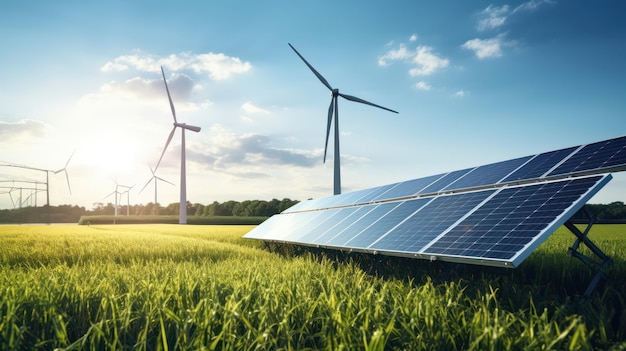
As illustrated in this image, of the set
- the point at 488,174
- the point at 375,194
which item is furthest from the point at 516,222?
the point at 375,194

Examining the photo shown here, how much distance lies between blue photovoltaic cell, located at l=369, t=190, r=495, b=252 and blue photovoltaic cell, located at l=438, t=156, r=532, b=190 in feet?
3.89

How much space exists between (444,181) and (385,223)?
363 centimetres

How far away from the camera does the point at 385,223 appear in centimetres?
1128

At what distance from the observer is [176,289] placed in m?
7.00

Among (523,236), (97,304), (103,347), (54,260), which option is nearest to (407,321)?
(523,236)

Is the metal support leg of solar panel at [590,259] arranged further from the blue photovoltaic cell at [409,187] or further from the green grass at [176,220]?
the green grass at [176,220]

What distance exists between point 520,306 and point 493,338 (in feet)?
10.2

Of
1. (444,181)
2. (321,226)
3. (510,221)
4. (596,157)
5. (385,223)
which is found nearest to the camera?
(510,221)

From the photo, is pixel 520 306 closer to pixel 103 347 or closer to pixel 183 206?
pixel 103 347

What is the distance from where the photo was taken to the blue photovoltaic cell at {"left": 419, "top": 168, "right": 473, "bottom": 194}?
13.2 metres

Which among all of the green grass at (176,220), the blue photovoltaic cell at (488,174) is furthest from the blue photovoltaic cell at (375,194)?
the green grass at (176,220)

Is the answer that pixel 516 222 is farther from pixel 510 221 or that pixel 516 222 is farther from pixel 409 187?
pixel 409 187

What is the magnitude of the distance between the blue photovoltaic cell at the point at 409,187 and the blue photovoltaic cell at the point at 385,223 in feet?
6.56

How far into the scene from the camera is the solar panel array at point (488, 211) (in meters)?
6.45
